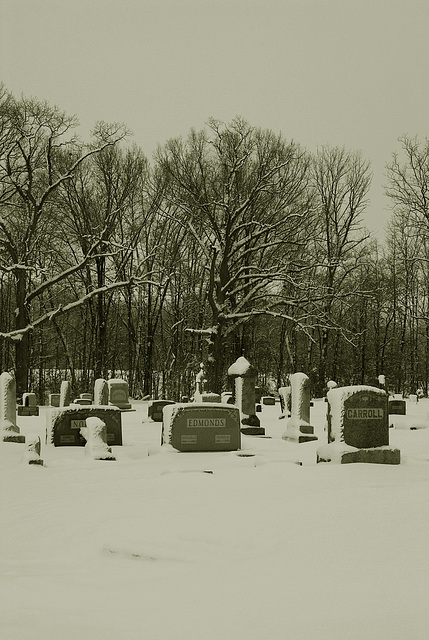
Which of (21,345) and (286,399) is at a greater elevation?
(21,345)

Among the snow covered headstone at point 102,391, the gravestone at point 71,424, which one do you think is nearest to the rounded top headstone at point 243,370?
the gravestone at point 71,424

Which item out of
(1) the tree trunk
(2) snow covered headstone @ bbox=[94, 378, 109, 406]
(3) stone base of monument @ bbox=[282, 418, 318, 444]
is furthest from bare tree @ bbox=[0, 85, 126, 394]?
(3) stone base of monument @ bbox=[282, 418, 318, 444]

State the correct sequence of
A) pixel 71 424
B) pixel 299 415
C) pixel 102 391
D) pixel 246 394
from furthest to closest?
pixel 102 391 → pixel 246 394 → pixel 299 415 → pixel 71 424

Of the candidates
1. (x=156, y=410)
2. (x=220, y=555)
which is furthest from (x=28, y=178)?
(x=220, y=555)

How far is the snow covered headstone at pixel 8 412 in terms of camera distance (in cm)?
1462

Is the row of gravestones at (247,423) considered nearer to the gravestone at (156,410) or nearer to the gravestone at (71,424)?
the gravestone at (71,424)

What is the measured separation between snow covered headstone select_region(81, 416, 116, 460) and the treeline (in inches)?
621

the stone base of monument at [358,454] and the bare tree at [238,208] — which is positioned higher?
the bare tree at [238,208]

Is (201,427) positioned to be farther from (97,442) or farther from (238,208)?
(238,208)

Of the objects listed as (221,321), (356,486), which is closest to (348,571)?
(356,486)

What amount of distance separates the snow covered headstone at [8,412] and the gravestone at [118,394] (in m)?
9.31

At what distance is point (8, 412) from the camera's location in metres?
15.2

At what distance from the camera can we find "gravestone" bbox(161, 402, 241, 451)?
12.4 metres

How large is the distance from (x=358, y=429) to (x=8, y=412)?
8174mm
